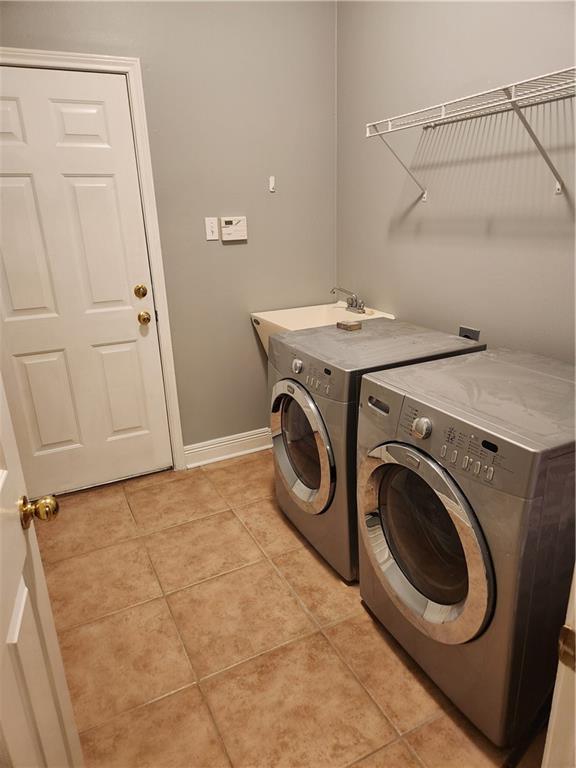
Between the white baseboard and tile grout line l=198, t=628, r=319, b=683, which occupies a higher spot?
the white baseboard

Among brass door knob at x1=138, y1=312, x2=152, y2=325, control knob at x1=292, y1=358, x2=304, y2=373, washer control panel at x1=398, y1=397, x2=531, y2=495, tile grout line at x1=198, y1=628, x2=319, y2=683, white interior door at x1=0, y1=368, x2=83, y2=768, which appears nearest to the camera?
white interior door at x1=0, y1=368, x2=83, y2=768

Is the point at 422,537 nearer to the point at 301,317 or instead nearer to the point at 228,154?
the point at 301,317

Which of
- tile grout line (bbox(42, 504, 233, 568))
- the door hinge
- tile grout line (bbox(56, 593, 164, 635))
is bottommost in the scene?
tile grout line (bbox(56, 593, 164, 635))

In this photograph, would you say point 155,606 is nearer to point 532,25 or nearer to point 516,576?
point 516,576

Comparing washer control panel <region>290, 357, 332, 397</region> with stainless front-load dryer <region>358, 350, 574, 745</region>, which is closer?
stainless front-load dryer <region>358, 350, 574, 745</region>

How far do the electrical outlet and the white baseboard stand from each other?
1277mm

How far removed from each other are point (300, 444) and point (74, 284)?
4.25 feet

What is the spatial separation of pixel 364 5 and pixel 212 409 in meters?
2.13

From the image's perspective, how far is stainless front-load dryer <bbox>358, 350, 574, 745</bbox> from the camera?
1065 millimetres

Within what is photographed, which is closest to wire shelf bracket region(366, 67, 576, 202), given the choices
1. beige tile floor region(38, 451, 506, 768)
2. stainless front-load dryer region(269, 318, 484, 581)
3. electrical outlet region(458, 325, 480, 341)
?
electrical outlet region(458, 325, 480, 341)

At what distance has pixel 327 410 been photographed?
169 cm

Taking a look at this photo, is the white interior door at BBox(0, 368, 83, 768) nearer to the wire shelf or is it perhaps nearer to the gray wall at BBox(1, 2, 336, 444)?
the wire shelf

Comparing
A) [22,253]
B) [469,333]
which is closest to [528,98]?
[469,333]

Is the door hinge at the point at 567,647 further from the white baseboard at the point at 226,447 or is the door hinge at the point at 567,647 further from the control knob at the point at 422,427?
the white baseboard at the point at 226,447
